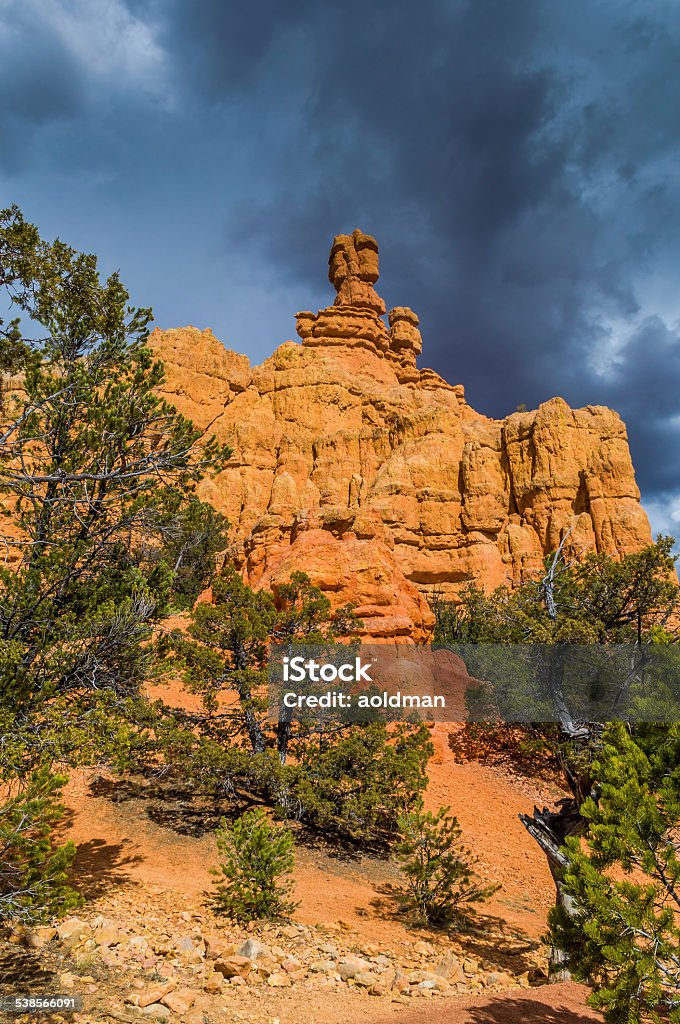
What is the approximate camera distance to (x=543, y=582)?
39.6ft

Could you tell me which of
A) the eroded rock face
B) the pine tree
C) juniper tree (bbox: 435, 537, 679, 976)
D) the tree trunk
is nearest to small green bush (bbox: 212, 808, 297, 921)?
the tree trunk

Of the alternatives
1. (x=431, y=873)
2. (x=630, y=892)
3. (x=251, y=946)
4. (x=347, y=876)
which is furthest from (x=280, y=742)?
(x=630, y=892)

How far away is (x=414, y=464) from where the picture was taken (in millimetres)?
48125

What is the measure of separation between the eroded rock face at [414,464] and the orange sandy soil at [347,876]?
28.2m

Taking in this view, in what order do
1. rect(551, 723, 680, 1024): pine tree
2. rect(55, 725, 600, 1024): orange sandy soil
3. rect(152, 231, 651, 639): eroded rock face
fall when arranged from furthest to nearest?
1. rect(152, 231, 651, 639): eroded rock face
2. rect(55, 725, 600, 1024): orange sandy soil
3. rect(551, 723, 680, 1024): pine tree

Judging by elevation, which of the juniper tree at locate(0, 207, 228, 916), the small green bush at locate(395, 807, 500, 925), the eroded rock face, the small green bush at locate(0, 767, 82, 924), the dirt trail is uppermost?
the eroded rock face

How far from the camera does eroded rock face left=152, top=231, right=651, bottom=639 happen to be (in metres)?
45.3

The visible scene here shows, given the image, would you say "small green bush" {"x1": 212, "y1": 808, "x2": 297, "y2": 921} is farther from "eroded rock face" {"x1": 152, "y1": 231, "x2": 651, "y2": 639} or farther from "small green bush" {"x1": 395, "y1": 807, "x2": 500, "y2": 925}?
"eroded rock face" {"x1": 152, "y1": 231, "x2": 651, "y2": 639}

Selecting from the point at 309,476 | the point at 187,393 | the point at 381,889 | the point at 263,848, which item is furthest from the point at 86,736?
the point at 187,393

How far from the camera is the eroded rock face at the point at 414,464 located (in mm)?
45281

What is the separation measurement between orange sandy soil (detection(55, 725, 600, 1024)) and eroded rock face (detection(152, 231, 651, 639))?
2818 cm

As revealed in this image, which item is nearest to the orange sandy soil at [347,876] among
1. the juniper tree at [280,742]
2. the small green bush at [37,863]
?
the juniper tree at [280,742]

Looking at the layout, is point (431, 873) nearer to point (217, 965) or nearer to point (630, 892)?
point (217, 965)

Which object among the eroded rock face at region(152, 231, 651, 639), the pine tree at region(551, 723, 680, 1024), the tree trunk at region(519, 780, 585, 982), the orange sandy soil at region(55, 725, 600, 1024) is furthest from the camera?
the eroded rock face at region(152, 231, 651, 639)
